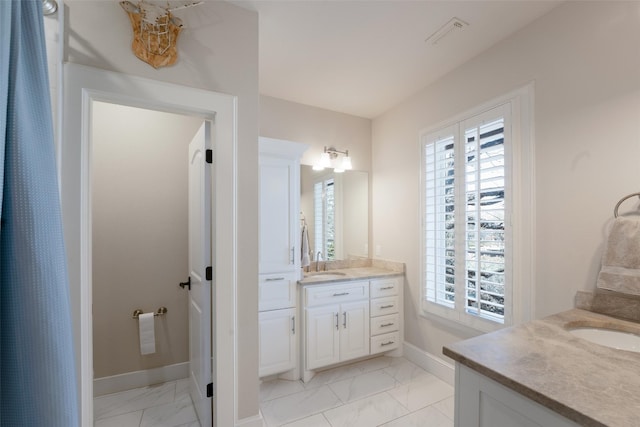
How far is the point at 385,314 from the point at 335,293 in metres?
0.66

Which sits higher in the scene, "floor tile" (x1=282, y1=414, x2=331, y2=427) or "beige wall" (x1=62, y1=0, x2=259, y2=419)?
"beige wall" (x1=62, y1=0, x2=259, y2=419)

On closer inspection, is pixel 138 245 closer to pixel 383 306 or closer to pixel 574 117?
pixel 383 306

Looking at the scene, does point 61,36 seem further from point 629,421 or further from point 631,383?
point 631,383

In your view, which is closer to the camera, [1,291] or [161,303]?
[1,291]

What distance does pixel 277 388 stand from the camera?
234cm

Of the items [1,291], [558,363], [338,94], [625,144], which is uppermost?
[338,94]

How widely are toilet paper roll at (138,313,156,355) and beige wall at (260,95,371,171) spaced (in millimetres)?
1992

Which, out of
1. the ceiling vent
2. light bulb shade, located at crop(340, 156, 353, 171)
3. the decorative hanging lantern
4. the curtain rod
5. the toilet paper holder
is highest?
the ceiling vent

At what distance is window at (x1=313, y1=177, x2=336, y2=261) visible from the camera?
10.00 feet

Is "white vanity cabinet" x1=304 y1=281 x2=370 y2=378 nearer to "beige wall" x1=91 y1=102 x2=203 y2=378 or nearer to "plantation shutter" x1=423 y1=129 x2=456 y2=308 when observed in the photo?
"plantation shutter" x1=423 y1=129 x2=456 y2=308

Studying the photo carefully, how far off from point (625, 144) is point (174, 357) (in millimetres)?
3559

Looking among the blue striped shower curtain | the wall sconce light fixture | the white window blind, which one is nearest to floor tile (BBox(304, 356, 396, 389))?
the white window blind

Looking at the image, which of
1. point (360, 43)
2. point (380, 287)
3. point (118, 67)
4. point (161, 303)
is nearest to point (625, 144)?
point (360, 43)

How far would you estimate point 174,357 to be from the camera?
98.0 inches
